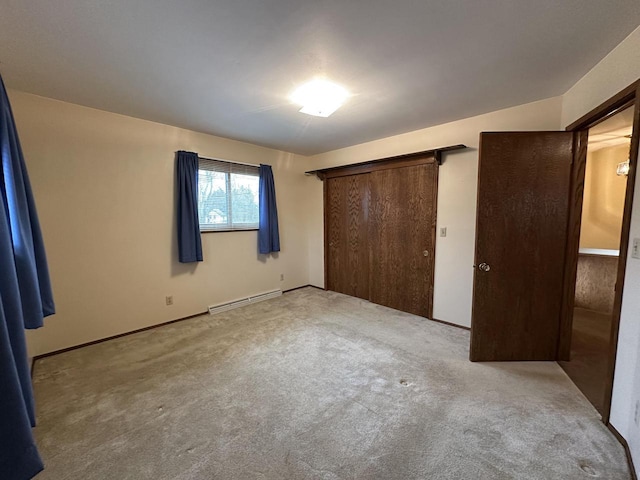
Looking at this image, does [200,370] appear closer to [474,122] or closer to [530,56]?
[530,56]

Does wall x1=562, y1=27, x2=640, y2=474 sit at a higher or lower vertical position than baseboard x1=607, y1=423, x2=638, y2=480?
higher

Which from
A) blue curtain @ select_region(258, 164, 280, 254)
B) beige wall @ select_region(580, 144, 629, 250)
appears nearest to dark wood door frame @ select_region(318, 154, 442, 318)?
blue curtain @ select_region(258, 164, 280, 254)

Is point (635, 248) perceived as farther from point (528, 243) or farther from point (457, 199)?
point (457, 199)

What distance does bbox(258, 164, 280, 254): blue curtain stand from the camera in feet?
13.3

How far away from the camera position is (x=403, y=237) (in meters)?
3.59

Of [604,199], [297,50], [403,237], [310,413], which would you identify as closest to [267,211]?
[403,237]

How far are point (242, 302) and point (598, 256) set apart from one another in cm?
485

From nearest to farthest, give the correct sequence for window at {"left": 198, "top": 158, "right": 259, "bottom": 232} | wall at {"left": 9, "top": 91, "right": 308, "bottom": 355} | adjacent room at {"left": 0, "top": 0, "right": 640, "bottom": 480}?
adjacent room at {"left": 0, "top": 0, "right": 640, "bottom": 480}, wall at {"left": 9, "top": 91, "right": 308, "bottom": 355}, window at {"left": 198, "top": 158, "right": 259, "bottom": 232}

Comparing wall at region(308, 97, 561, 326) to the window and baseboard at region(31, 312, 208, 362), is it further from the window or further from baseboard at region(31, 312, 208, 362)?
baseboard at region(31, 312, 208, 362)

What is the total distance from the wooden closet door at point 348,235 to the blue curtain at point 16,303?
3.43 m

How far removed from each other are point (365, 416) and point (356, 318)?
5.62ft

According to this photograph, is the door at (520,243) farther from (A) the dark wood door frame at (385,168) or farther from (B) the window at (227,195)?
(B) the window at (227,195)

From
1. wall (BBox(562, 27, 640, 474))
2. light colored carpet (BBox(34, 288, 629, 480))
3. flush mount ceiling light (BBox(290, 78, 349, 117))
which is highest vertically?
flush mount ceiling light (BBox(290, 78, 349, 117))

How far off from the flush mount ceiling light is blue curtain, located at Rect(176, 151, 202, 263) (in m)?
1.64
